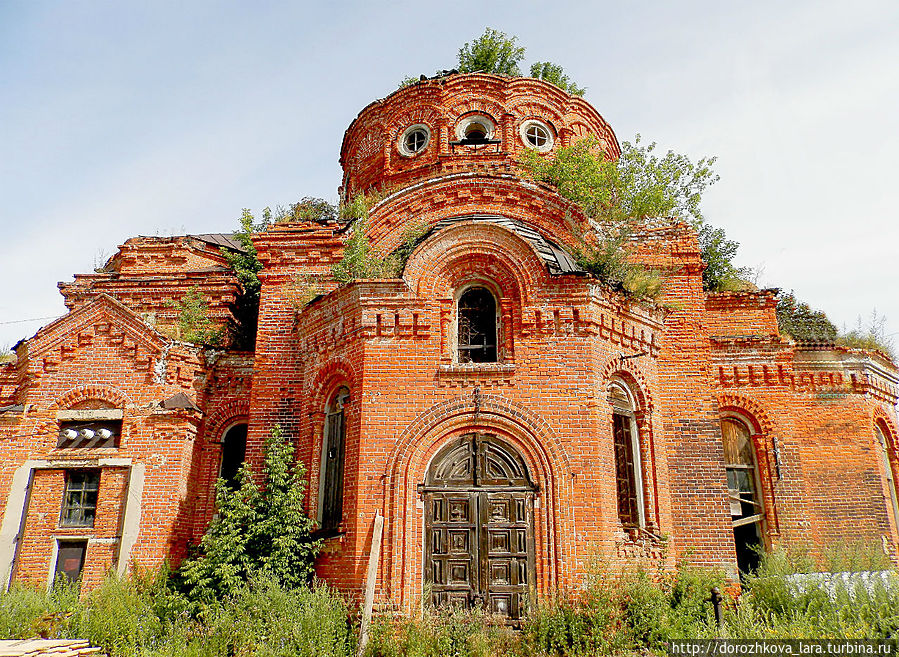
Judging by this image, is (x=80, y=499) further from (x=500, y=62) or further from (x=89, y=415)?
(x=500, y=62)

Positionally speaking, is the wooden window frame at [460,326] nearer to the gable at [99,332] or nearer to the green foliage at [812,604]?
the green foliage at [812,604]

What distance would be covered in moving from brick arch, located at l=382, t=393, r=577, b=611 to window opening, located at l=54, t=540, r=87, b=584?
5.77 m

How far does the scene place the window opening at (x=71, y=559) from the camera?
1244 centimetres

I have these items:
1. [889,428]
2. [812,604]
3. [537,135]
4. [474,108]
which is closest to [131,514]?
[812,604]

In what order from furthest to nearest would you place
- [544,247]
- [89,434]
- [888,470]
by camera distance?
[888,470] → [89,434] → [544,247]

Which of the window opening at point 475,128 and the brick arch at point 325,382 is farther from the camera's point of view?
the window opening at point 475,128

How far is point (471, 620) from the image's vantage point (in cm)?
989

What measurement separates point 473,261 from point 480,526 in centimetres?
431

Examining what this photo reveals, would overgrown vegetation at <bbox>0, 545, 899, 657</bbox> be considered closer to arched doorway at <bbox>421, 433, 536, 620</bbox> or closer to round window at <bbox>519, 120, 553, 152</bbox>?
arched doorway at <bbox>421, 433, 536, 620</bbox>

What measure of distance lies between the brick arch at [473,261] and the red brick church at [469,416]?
37mm

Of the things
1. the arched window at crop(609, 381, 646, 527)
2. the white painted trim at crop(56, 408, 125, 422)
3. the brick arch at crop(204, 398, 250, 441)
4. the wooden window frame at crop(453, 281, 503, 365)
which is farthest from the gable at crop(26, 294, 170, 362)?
the arched window at crop(609, 381, 646, 527)

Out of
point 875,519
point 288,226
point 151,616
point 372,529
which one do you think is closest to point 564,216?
point 288,226

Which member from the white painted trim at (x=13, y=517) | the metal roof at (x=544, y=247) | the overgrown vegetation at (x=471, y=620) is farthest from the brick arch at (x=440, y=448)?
the white painted trim at (x=13, y=517)

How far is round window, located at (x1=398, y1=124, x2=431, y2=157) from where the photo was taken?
17.5m
